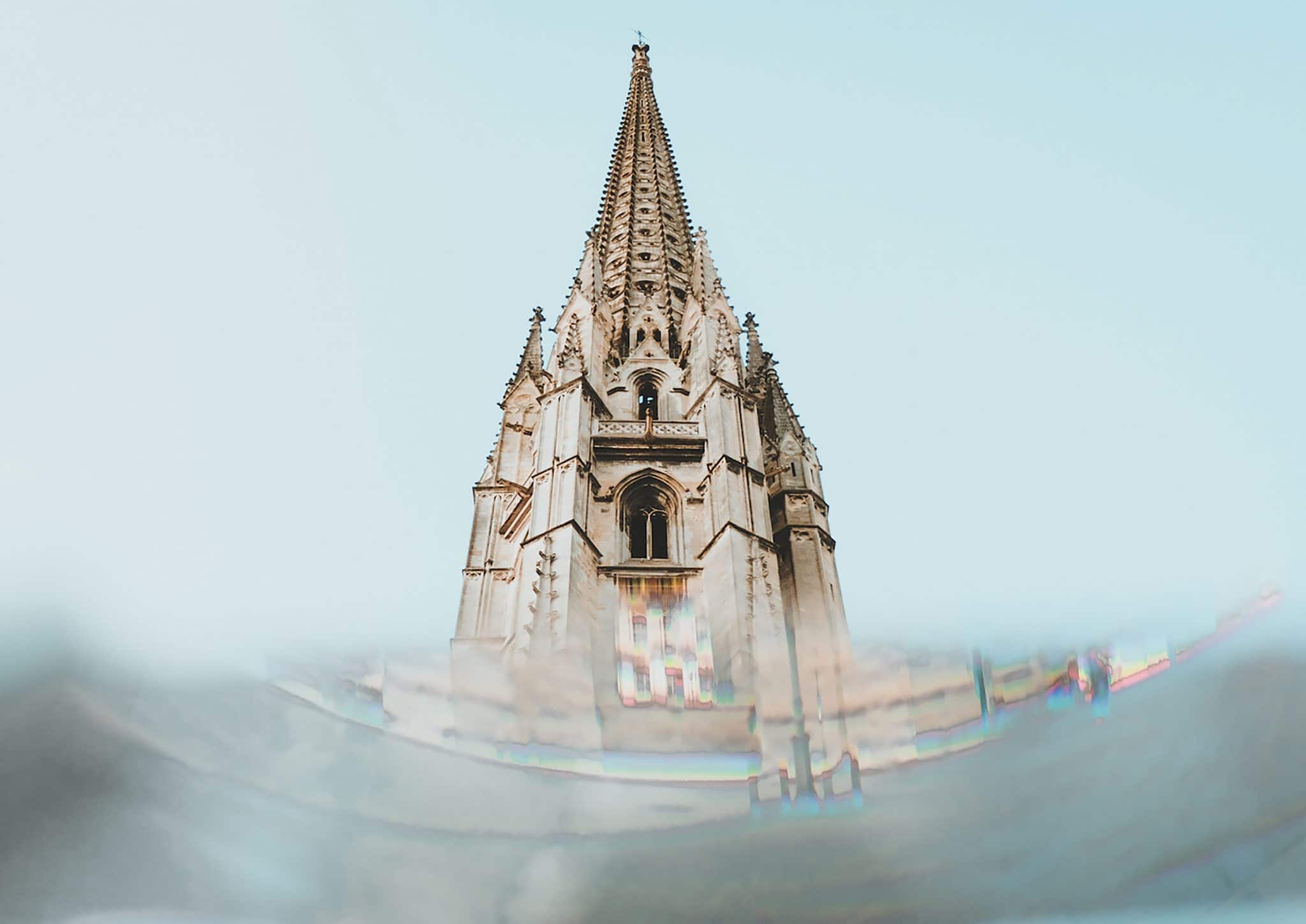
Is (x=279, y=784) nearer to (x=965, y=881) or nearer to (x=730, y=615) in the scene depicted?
(x=965, y=881)

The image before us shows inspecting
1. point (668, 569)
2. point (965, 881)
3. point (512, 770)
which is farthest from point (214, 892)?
point (668, 569)

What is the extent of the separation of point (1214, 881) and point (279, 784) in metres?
11.9

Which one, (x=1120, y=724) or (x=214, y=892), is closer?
(x=214, y=892)

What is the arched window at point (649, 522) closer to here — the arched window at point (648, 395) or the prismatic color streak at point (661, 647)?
the prismatic color streak at point (661, 647)

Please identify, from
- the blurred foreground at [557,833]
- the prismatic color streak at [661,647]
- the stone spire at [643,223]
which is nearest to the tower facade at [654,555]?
the prismatic color streak at [661,647]

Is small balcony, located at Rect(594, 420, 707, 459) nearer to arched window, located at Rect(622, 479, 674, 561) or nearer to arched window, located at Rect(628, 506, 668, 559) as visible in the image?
arched window, located at Rect(622, 479, 674, 561)

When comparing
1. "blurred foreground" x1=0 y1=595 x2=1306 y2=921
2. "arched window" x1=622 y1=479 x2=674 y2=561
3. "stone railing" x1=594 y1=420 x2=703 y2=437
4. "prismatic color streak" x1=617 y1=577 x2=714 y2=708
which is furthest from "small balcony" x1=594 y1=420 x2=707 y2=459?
"blurred foreground" x1=0 y1=595 x2=1306 y2=921

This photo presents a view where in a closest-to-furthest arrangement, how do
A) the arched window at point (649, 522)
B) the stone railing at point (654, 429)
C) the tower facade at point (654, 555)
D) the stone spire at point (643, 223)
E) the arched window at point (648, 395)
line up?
the tower facade at point (654, 555) → the arched window at point (649, 522) → the stone railing at point (654, 429) → the arched window at point (648, 395) → the stone spire at point (643, 223)

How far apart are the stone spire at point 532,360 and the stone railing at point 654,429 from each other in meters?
5.43

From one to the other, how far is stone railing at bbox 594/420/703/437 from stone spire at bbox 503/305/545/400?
543 centimetres

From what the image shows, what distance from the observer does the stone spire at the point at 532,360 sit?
37781mm

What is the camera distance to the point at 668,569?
27.7m

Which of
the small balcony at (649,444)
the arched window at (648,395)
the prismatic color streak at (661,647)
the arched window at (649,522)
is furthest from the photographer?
the arched window at (648,395)

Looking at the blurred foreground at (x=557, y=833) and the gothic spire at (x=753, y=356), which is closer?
the blurred foreground at (x=557, y=833)
